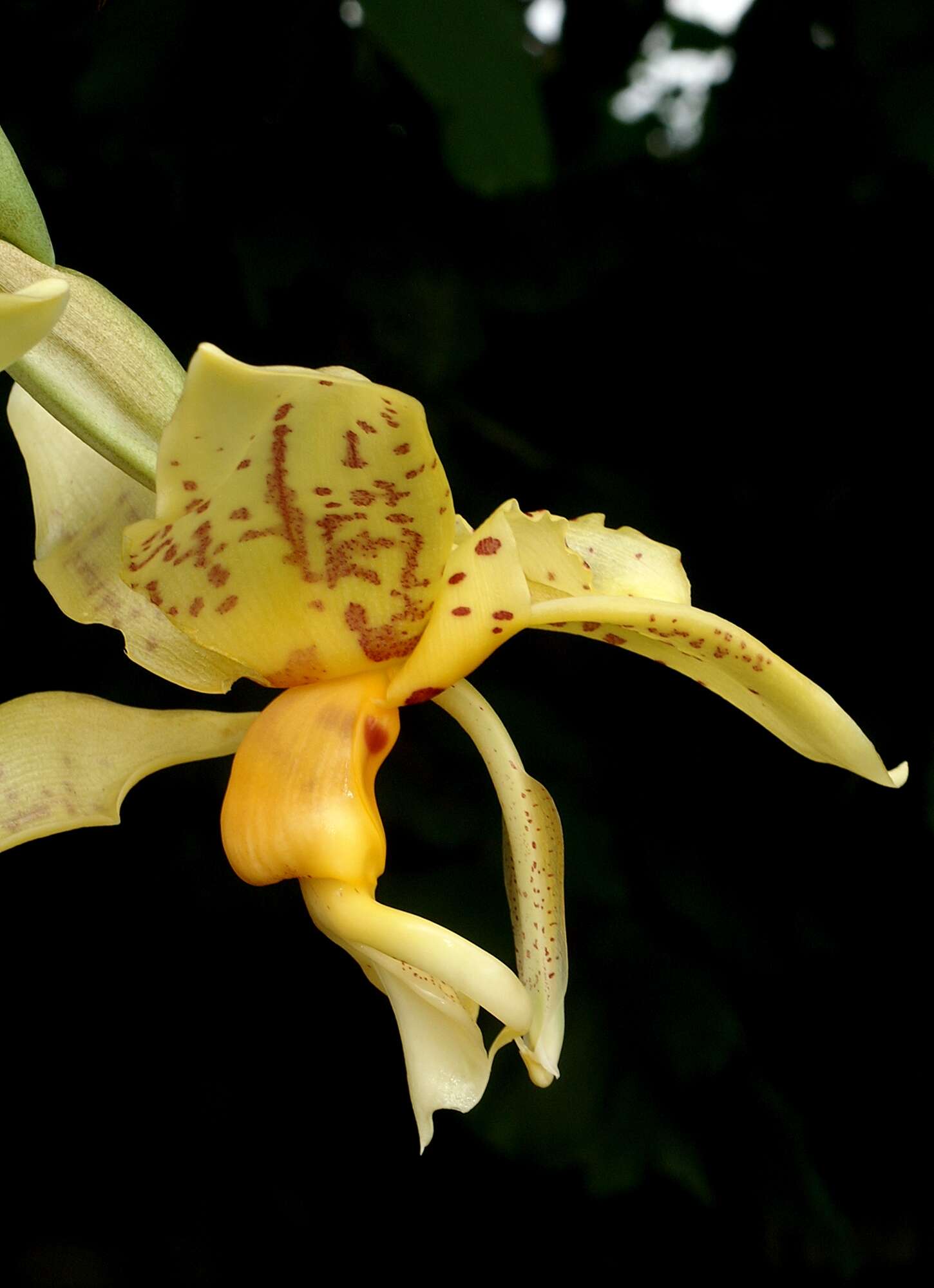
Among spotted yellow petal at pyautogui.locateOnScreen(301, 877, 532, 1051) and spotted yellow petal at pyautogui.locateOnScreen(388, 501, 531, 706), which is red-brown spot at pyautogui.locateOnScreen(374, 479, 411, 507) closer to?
spotted yellow petal at pyautogui.locateOnScreen(388, 501, 531, 706)

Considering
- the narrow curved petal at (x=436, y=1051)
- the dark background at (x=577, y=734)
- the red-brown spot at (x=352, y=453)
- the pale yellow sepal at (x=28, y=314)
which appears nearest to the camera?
the pale yellow sepal at (x=28, y=314)

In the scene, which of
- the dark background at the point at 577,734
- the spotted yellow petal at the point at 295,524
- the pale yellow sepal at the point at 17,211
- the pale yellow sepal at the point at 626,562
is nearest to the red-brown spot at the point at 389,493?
the spotted yellow petal at the point at 295,524

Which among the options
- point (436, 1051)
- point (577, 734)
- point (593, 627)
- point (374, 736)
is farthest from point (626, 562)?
point (577, 734)

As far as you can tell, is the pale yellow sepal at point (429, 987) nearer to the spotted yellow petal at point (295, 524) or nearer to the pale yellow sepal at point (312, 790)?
the pale yellow sepal at point (312, 790)

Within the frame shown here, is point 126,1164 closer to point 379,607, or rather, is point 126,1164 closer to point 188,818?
point 188,818

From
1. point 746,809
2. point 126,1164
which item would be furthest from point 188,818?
point 746,809

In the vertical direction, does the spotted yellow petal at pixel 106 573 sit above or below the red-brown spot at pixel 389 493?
below

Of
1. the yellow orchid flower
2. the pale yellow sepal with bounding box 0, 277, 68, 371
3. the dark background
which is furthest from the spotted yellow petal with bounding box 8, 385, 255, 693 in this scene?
the dark background

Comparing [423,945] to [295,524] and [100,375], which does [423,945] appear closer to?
[295,524]
